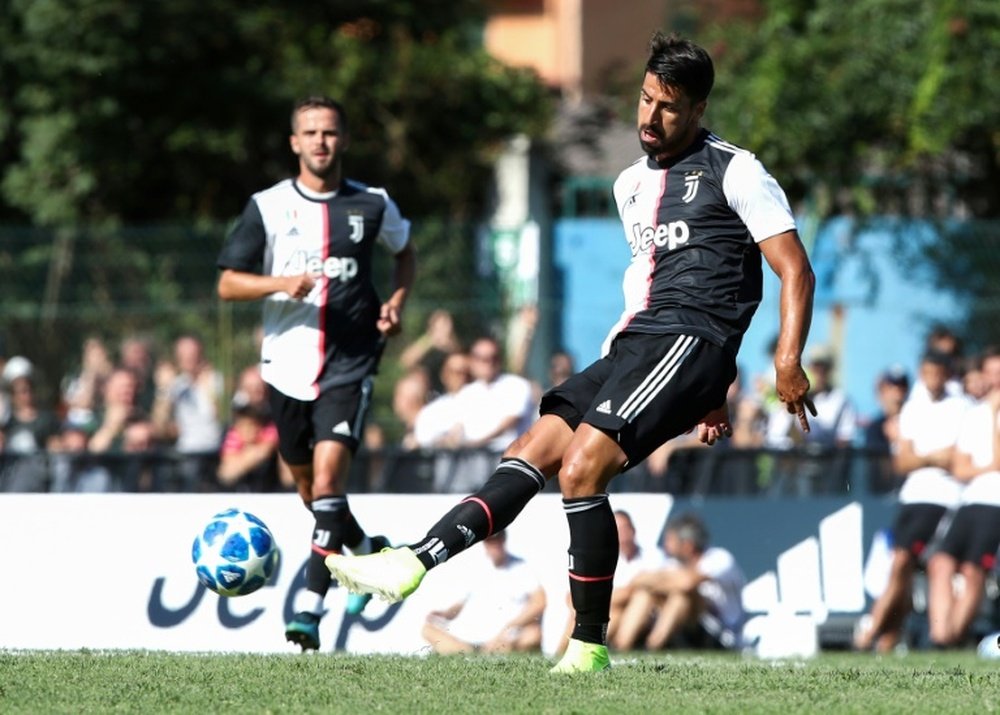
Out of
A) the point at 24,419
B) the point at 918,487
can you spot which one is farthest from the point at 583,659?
the point at 24,419

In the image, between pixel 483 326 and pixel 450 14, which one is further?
pixel 450 14

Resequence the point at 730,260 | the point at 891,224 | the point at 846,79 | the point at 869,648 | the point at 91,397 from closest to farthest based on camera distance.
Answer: the point at 730,260 → the point at 869,648 → the point at 91,397 → the point at 891,224 → the point at 846,79

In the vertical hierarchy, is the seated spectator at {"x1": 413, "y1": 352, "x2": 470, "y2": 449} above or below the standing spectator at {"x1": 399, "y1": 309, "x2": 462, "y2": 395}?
below

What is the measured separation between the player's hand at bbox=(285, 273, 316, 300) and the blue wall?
8934mm

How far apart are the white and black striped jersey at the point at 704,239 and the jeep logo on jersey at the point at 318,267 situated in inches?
102

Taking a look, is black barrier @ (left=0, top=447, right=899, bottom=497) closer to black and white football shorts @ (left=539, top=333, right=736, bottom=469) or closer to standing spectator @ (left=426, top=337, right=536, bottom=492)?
standing spectator @ (left=426, top=337, right=536, bottom=492)

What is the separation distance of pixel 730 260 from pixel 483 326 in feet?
35.5

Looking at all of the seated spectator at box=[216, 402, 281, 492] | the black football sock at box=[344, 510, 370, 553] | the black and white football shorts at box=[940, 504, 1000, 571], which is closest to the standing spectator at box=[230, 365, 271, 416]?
the seated spectator at box=[216, 402, 281, 492]

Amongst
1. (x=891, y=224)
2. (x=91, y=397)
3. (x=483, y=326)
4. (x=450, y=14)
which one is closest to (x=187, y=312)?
(x=91, y=397)

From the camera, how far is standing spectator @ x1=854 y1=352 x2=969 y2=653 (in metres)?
12.8

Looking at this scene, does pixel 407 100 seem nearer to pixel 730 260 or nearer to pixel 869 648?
pixel 869 648

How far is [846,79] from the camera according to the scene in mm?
21672

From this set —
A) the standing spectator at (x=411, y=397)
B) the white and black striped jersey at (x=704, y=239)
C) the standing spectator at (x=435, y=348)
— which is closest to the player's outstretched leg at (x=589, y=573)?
the white and black striped jersey at (x=704, y=239)

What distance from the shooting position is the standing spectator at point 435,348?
17.2 m
